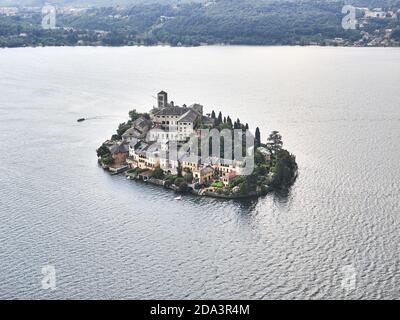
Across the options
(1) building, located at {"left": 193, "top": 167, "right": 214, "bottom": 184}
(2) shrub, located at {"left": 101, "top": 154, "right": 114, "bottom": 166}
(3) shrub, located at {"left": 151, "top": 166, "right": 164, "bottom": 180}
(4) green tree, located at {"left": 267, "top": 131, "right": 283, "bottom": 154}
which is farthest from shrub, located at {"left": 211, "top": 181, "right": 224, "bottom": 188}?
(2) shrub, located at {"left": 101, "top": 154, "right": 114, "bottom": 166}

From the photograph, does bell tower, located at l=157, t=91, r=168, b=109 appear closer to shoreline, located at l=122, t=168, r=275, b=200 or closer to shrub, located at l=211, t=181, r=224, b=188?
shoreline, located at l=122, t=168, r=275, b=200

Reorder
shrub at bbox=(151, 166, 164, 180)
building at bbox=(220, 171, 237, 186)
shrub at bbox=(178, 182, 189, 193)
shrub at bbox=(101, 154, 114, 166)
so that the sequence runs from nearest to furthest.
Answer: shrub at bbox=(178, 182, 189, 193)
building at bbox=(220, 171, 237, 186)
shrub at bbox=(151, 166, 164, 180)
shrub at bbox=(101, 154, 114, 166)

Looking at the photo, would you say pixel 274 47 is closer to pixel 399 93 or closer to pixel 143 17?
pixel 143 17

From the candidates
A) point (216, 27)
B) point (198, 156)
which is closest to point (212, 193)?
point (198, 156)

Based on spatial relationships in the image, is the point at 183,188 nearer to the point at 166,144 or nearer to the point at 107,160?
the point at 166,144

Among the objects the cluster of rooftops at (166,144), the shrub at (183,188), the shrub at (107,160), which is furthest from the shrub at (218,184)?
→ the shrub at (107,160)

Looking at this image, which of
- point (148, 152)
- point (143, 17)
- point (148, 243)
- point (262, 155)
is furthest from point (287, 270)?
point (143, 17)

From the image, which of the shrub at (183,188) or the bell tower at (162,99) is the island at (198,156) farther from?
the bell tower at (162,99)
